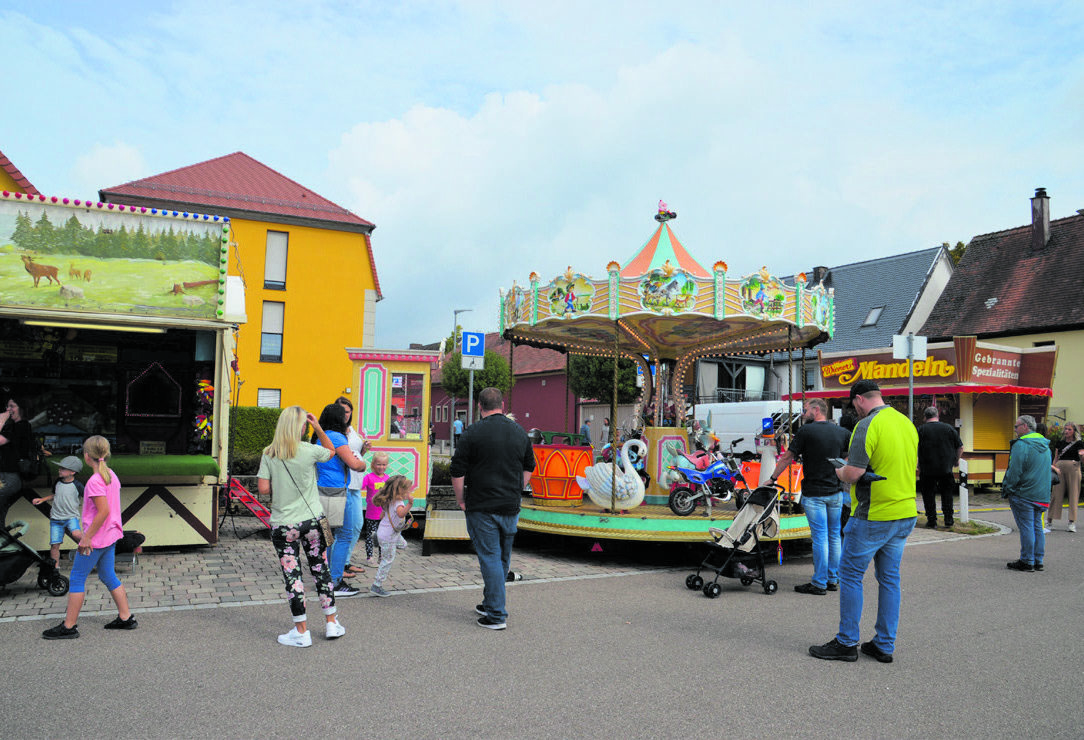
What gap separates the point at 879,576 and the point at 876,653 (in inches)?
20.1

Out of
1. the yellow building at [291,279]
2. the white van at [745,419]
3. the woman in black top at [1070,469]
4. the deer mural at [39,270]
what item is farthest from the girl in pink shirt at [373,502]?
the yellow building at [291,279]

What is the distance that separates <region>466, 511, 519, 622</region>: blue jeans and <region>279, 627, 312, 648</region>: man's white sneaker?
1359mm

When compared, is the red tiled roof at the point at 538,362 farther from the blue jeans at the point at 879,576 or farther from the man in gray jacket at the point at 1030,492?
the blue jeans at the point at 879,576

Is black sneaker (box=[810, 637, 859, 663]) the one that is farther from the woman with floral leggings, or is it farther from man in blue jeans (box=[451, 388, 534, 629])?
the woman with floral leggings

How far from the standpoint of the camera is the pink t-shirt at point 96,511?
18.1ft

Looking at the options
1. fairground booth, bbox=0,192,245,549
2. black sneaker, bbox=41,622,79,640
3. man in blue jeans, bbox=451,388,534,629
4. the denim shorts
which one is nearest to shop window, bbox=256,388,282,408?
fairground booth, bbox=0,192,245,549

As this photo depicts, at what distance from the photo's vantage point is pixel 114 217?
908 cm

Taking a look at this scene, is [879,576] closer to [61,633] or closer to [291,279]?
[61,633]

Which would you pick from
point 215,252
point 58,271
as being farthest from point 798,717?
point 58,271

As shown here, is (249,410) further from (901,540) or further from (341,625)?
(901,540)

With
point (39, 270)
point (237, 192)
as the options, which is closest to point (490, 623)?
point (39, 270)

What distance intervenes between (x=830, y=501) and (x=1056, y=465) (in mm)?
7284

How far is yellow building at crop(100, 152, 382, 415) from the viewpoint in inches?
1067

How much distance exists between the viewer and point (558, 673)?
4852 mm
